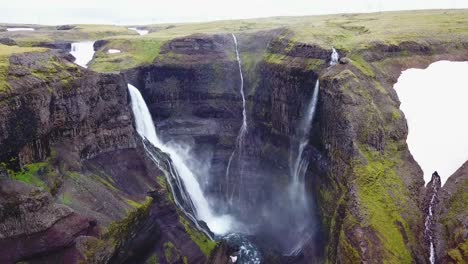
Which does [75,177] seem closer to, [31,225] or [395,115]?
[31,225]

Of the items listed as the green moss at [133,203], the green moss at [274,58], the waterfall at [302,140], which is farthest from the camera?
the green moss at [274,58]

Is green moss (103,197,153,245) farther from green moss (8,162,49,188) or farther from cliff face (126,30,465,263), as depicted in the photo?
cliff face (126,30,465,263)

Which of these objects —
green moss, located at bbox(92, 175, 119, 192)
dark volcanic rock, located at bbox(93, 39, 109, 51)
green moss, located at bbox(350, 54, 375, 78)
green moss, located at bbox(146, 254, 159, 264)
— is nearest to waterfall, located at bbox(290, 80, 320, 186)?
green moss, located at bbox(350, 54, 375, 78)

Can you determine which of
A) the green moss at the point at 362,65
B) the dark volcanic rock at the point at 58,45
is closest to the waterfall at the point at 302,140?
the green moss at the point at 362,65

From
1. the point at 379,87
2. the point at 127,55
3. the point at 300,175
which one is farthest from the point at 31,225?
the point at 127,55

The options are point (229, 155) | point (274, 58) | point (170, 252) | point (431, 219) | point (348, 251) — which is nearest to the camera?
point (348, 251)

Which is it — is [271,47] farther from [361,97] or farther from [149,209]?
[149,209]

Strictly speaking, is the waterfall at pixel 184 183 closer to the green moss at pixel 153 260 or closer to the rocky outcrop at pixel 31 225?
the green moss at pixel 153 260
